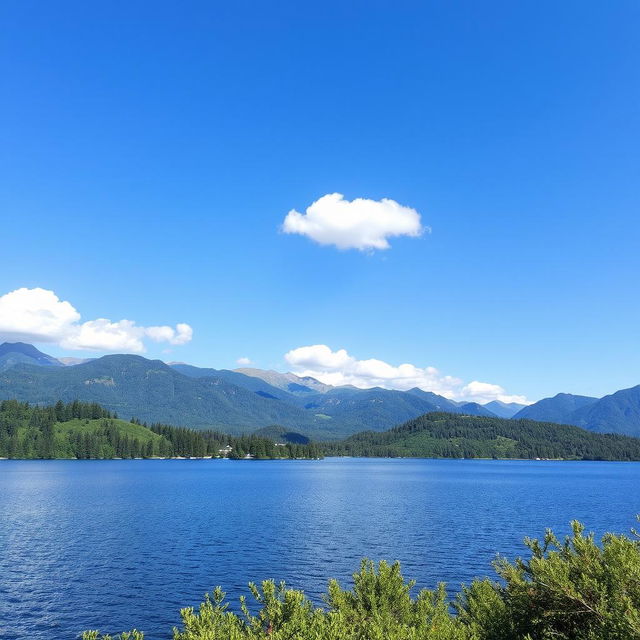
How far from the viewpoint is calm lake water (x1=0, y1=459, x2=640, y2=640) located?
57.5 metres

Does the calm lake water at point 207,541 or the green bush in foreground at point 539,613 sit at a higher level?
the green bush in foreground at point 539,613

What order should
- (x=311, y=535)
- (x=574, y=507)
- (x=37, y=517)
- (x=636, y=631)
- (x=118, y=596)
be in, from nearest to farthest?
(x=636, y=631) → (x=118, y=596) → (x=311, y=535) → (x=37, y=517) → (x=574, y=507)

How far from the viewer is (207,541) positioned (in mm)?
89375

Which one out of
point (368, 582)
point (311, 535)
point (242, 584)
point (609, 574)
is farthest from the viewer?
point (311, 535)

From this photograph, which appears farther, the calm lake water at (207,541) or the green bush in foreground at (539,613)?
the calm lake water at (207,541)

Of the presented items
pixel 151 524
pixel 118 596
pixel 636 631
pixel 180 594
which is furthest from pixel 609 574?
pixel 151 524

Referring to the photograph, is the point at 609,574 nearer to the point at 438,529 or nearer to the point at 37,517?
the point at 438,529

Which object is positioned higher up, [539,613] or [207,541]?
[539,613]

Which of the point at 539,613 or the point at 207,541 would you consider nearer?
the point at 539,613

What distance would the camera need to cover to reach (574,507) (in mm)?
149875

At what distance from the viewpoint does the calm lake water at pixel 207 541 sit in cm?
5753

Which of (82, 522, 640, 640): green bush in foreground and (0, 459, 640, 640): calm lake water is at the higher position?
(82, 522, 640, 640): green bush in foreground

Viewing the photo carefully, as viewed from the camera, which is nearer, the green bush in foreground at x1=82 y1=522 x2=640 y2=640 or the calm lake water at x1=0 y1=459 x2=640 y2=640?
the green bush in foreground at x1=82 y1=522 x2=640 y2=640

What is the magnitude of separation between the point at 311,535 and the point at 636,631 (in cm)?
8733
